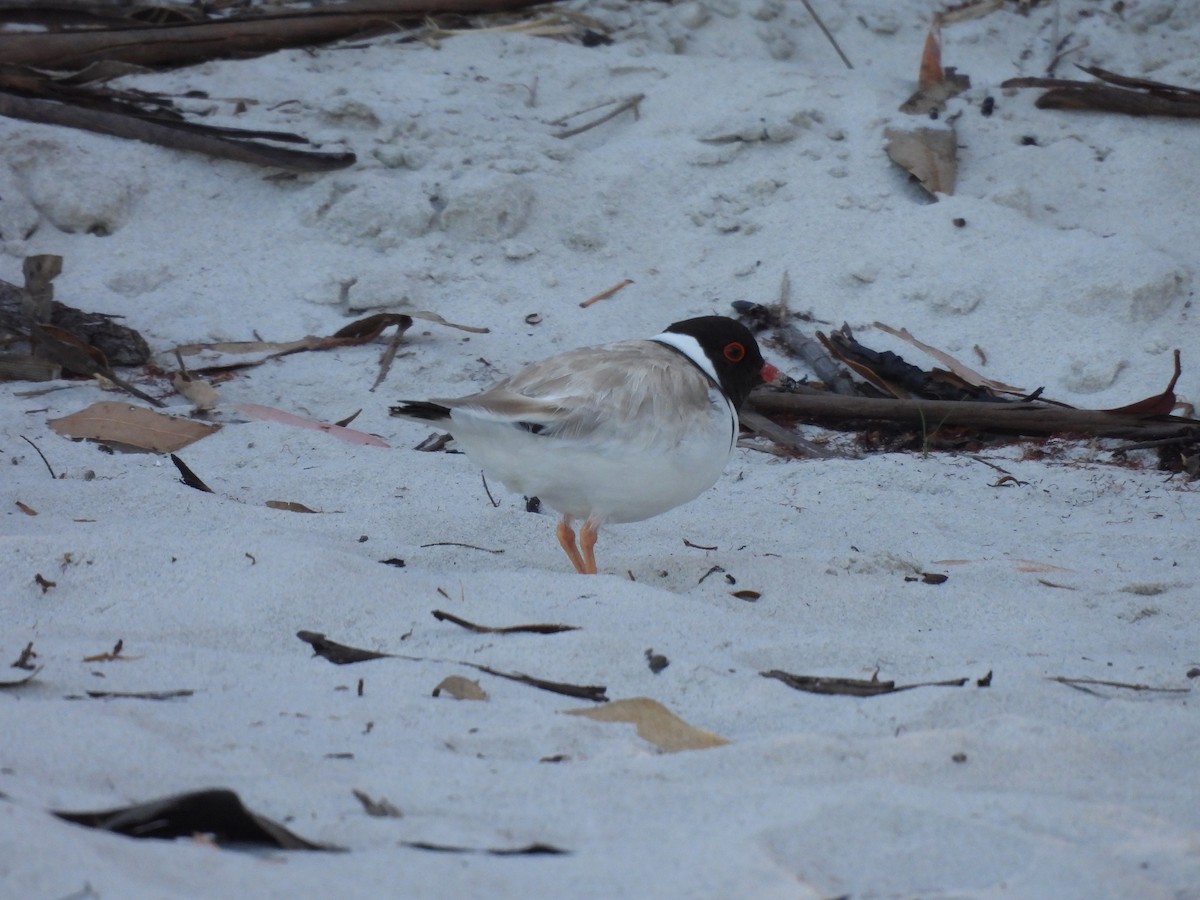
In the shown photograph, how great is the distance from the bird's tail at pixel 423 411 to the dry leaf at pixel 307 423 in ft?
4.73

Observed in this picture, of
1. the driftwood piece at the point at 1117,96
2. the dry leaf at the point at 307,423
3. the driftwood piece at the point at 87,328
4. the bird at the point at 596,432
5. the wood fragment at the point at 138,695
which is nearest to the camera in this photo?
the wood fragment at the point at 138,695

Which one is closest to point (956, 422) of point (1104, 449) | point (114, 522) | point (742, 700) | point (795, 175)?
point (1104, 449)

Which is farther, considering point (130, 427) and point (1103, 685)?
point (130, 427)

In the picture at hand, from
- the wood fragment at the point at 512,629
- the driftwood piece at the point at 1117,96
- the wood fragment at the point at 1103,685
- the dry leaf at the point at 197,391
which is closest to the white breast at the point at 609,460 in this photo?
the wood fragment at the point at 512,629

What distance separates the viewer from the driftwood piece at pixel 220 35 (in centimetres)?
793

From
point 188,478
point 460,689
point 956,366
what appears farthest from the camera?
point 956,366

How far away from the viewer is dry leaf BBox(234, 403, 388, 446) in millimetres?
6004

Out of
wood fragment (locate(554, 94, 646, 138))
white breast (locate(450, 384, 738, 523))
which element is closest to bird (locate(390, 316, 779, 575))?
white breast (locate(450, 384, 738, 523))

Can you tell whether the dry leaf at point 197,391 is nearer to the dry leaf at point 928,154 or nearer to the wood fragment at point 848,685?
the wood fragment at point 848,685

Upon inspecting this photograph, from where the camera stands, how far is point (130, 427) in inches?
227

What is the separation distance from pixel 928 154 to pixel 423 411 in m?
4.22

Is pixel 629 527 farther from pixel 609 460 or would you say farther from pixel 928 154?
pixel 928 154

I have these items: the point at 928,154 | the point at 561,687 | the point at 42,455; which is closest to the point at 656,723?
the point at 561,687

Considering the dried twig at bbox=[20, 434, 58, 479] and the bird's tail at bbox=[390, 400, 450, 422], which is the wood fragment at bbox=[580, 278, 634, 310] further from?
the dried twig at bbox=[20, 434, 58, 479]
